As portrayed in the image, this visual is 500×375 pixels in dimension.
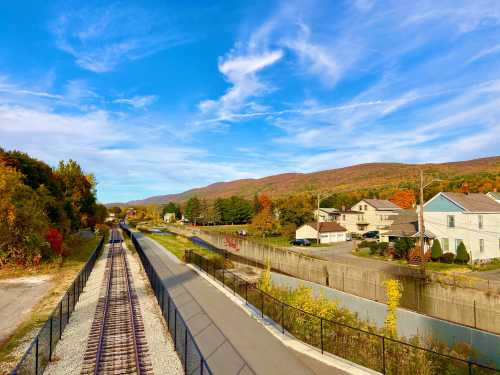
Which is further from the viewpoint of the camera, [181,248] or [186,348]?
[181,248]

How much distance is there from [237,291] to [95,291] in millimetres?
11460

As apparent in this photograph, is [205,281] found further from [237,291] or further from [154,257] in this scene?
[154,257]

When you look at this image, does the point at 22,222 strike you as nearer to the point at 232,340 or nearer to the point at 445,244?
the point at 232,340

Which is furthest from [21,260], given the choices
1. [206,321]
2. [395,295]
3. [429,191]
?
[429,191]

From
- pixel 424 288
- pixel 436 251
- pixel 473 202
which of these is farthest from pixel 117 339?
pixel 473 202

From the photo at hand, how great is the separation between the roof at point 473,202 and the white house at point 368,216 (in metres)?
28.0

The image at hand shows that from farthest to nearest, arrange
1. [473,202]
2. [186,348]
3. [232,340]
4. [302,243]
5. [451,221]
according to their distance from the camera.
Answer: [302,243] < [473,202] < [451,221] < [232,340] < [186,348]

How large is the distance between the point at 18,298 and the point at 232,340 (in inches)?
719

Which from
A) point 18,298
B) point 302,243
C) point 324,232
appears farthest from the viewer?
point 324,232

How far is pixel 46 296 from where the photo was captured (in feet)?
85.0

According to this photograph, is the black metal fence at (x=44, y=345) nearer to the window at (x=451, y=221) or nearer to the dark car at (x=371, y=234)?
the window at (x=451, y=221)

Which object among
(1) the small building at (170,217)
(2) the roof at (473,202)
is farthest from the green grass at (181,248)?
(1) the small building at (170,217)

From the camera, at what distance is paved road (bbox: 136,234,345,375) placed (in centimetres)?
1276

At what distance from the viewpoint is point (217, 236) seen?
6881 cm
